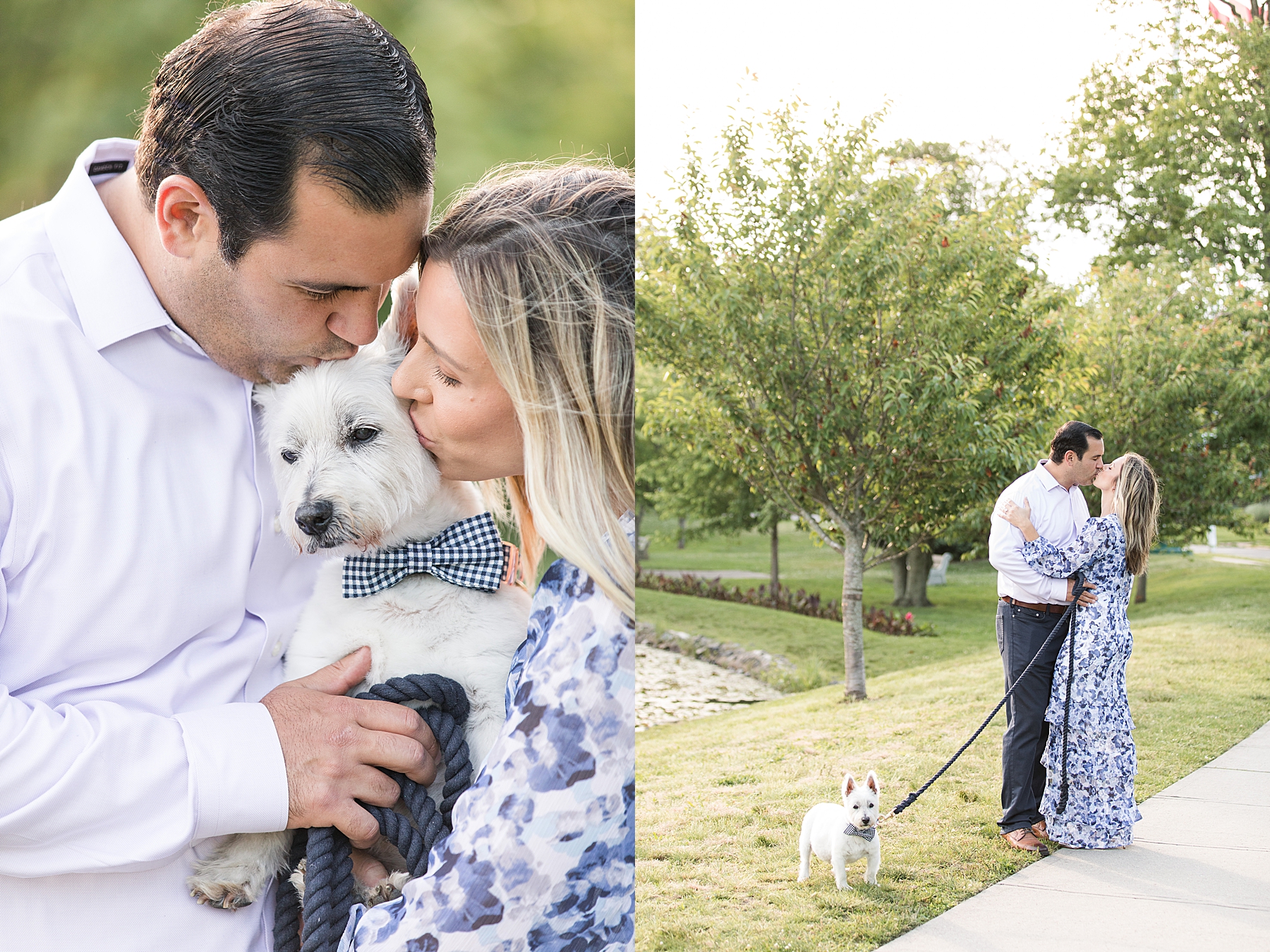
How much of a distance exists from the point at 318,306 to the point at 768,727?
3.95 meters

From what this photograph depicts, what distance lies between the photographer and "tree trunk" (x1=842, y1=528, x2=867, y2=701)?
453 centimetres

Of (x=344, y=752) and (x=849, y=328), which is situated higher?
(x=849, y=328)

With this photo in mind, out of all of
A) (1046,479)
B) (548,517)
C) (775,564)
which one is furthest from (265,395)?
(775,564)

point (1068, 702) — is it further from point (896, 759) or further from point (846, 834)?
point (846, 834)

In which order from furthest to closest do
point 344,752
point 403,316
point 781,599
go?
point 781,599 < point 403,316 < point 344,752

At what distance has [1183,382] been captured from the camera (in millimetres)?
3838

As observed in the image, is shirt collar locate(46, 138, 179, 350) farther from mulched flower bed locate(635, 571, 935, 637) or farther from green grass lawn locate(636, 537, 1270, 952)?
mulched flower bed locate(635, 571, 935, 637)

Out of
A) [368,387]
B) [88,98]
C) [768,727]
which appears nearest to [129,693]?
[368,387]

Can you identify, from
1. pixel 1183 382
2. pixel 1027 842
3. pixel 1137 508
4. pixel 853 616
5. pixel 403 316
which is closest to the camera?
pixel 403 316

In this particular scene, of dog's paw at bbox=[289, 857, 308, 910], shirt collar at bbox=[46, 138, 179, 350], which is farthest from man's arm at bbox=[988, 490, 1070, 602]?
shirt collar at bbox=[46, 138, 179, 350]

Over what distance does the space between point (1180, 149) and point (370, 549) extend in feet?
11.8

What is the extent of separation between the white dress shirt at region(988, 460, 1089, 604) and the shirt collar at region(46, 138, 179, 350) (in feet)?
10.1

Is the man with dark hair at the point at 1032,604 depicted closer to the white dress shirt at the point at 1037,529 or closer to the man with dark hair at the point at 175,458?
the white dress shirt at the point at 1037,529

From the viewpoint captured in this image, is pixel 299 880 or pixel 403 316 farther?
pixel 403 316
